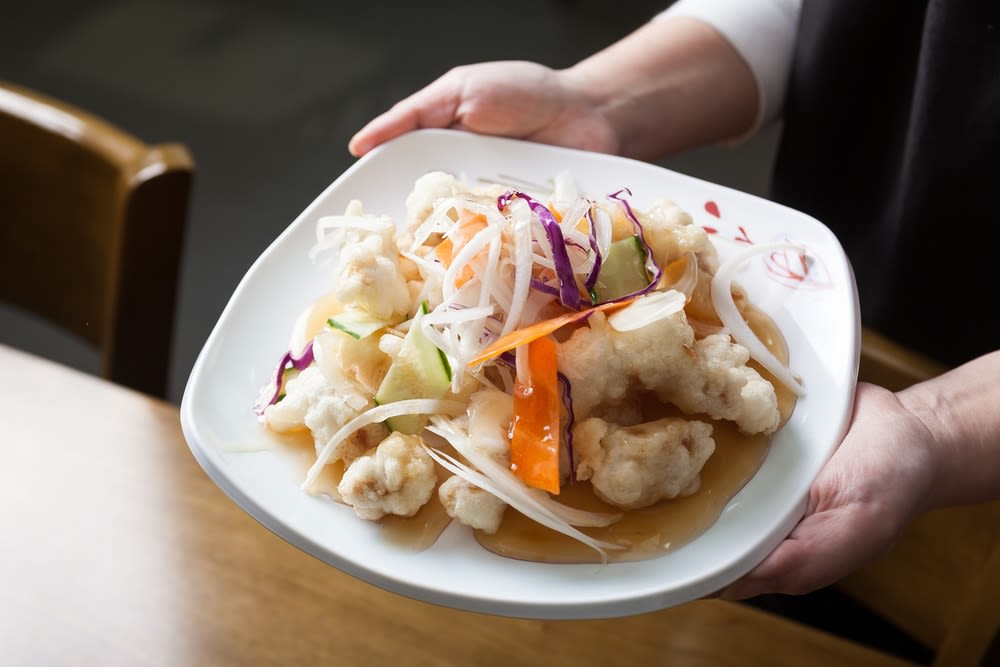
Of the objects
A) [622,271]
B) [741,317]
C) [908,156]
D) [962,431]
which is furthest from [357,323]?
[908,156]

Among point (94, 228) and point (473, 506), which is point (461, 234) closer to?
point (473, 506)

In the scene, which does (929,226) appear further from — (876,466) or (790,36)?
(876,466)

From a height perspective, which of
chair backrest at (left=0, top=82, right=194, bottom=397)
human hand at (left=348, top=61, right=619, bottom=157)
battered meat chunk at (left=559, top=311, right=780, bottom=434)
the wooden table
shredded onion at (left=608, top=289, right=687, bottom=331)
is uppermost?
human hand at (left=348, top=61, right=619, bottom=157)

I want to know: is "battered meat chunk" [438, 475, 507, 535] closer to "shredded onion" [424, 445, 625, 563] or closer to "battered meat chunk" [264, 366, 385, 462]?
"shredded onion" [424, 445, 625, 563]

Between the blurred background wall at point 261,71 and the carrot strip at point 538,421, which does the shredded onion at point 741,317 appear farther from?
the blurred background wall at point 261,71

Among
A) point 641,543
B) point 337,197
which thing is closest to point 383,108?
point 337,197

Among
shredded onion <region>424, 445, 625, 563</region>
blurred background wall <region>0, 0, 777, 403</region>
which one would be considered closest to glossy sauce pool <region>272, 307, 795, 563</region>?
shredded onion <region>424, 445, 625, 563</region>
